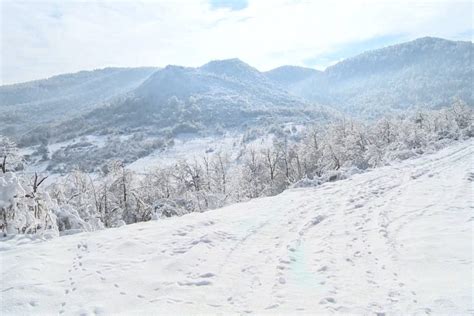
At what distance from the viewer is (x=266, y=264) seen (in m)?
8.80

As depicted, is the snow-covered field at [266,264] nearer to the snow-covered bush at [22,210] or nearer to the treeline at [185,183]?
the snow-covered bush at [22,210]

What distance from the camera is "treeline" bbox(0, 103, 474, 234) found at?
1169 cm

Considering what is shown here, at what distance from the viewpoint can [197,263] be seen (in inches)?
350

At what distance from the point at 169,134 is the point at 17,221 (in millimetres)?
176698

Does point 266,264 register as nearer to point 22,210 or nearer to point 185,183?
point 22,210

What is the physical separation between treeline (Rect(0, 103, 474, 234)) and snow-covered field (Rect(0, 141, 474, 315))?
64.8 inches

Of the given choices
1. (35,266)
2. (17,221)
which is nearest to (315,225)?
(35,266)

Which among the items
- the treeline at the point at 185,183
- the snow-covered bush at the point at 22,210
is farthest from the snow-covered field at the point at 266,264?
the treeline at the point at 185,183

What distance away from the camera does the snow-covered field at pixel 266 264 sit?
22.7ft

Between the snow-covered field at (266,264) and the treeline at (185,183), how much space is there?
5.40 feet

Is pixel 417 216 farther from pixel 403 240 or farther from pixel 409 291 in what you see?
pixel 409 291

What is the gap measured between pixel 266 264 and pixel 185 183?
38.0 m

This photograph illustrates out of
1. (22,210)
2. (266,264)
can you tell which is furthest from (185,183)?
(266,264)

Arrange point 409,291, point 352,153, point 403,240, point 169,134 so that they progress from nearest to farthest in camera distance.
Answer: point 409,291
point 403,240
point 352,153
point 169,134
